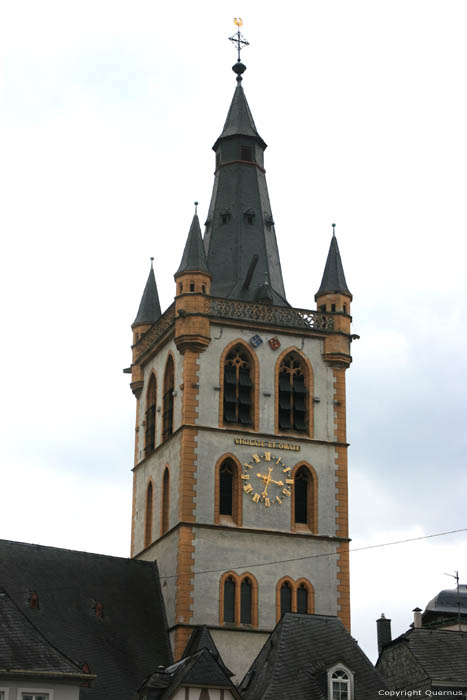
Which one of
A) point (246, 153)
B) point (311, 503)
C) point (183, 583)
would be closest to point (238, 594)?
point (183, 583)

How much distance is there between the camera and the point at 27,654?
47406 millimetres

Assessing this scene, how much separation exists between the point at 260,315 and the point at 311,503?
7683 millimetres

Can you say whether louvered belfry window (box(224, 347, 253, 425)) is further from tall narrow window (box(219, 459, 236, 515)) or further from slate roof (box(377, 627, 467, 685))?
slate roof (box(377, 627, 467, 685))

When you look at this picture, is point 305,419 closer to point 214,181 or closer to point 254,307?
point 254,307

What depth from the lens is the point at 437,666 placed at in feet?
194

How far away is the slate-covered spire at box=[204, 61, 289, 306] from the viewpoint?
64.3 metres

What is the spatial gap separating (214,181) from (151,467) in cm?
1310

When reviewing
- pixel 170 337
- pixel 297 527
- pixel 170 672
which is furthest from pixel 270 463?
pixel 170 672

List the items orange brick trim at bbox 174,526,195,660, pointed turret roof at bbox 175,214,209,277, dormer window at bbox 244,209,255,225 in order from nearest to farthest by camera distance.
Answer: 1. orange brick trim at bbox 174,526,195,660
2. pointed turret roof at bbox 175,214,209,277
3. dormer window at bbox 244,209,255,225

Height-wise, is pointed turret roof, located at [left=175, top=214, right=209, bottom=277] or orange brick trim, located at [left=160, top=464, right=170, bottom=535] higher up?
pointed turret roof, located at [left=175, top=214, right=209, bottom=277]

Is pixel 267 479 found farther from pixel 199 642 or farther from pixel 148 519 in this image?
pixel 199 642

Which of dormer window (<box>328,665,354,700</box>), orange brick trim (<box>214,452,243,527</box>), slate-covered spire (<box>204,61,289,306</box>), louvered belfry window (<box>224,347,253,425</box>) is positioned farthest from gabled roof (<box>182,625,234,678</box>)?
slate-covered spire (<box>204,61,289,306</box>)

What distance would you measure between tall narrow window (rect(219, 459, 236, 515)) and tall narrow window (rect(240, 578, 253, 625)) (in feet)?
9.19

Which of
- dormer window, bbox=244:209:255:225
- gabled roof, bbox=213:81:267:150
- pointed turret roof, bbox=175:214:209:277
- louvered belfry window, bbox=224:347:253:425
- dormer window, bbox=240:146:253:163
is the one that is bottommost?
louvered belfry window, bbox=224:347:253:425
